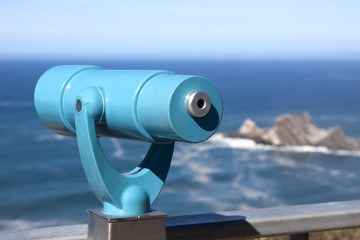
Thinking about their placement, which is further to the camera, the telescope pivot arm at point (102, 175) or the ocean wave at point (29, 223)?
the ocean wave at point (29, 223)

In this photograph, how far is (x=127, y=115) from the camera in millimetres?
1452

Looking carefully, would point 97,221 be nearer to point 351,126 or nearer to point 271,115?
point 351,126

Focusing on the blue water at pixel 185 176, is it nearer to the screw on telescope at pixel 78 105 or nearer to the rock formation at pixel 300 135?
the rock formation at pixel 300 135

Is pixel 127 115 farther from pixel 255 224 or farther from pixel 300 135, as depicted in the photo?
pixel 300 135

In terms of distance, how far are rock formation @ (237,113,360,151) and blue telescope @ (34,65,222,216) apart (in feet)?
127

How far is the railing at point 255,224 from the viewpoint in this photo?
1.69 metres

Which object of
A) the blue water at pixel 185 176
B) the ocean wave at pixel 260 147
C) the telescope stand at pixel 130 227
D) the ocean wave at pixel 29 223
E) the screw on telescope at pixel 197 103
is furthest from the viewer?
the ocean wave at pixel 260 147

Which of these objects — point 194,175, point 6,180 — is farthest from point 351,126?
point 6,180

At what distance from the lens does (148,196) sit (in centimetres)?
155

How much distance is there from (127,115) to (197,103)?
6.9 inches

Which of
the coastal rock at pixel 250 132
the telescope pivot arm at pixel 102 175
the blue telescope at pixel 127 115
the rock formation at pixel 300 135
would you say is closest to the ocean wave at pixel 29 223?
the rock formation at pixel 300 135

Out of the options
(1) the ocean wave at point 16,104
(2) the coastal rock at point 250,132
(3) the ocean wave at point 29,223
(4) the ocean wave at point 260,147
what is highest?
(1) the ocean wave at point 16,104

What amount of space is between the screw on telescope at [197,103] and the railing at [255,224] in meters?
0.44

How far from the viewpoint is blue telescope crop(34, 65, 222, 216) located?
4.48 feet
